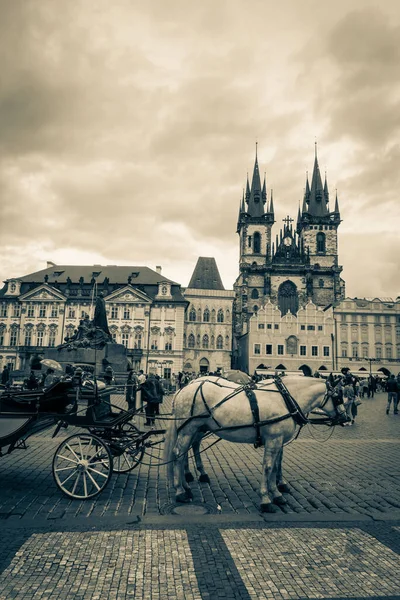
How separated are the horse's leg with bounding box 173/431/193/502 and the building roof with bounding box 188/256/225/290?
6958cm

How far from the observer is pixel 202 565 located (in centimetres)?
430

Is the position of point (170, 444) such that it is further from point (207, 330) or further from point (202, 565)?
point (207, 330)

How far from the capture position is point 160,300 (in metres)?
66.1

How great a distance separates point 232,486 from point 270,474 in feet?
4.11

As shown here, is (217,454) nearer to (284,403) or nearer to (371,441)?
(284,403)

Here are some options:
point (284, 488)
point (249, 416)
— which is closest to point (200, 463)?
point (284, 488)

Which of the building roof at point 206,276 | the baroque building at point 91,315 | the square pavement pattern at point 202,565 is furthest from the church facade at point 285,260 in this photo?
the square pavement pattern at point 202,565

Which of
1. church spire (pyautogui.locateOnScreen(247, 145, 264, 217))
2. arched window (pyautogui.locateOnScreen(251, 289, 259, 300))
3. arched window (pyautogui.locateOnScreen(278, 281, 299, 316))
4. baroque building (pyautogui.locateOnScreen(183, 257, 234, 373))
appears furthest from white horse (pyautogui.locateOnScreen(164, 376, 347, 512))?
church spire (pyautogui.locateOnScreen(247, 145, 264, 217))

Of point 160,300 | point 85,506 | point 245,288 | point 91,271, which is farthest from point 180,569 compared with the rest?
point 245,288

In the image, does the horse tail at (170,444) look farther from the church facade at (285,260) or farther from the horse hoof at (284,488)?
the church facade at (285,260)

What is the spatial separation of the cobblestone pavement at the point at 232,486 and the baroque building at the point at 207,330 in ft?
198

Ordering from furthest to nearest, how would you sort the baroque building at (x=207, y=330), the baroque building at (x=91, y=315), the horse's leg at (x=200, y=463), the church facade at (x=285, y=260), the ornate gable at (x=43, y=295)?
the church facade at (x=285, y=260) < the baroque building at (x=207, y=330) < the ornate gable at (x=43, y=295) < the baroque building at (x=91, y=315) < the horse's leg at (x=200, y=463)

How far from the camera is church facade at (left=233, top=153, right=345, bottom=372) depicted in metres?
82.4

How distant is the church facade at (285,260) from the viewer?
82.4 metres
